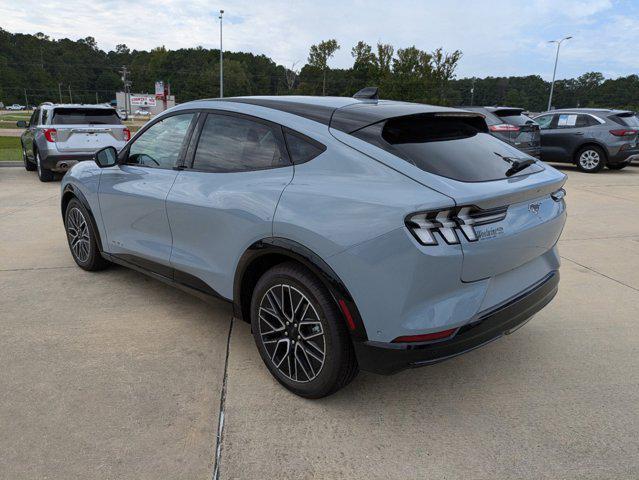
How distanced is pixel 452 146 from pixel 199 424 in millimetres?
1970

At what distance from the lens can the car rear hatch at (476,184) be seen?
2213mm

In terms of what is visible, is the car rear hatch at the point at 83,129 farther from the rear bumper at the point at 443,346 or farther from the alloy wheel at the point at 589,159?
the alloy wheel at the point at 589,159

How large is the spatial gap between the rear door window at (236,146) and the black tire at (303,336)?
653 millimetres

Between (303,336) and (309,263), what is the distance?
448 millimetres

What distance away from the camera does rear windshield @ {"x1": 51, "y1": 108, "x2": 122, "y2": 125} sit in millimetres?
9898

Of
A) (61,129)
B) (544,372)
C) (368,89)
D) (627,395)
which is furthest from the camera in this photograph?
(61,129)

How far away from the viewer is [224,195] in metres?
2.90

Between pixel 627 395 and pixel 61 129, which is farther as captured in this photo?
pixel 61 129

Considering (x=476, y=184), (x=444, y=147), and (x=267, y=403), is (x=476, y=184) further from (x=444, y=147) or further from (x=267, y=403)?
(x=267, y=403)

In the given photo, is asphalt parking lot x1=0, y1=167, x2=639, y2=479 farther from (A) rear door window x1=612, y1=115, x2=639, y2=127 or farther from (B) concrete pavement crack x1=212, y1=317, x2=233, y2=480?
(A) rear door window x1=612, y1=115, x2=639, y2=127

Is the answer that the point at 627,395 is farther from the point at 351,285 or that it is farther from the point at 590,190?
the point at 590,190

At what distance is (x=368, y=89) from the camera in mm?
3605

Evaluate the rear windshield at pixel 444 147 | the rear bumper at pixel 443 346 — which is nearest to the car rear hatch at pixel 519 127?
the rear windshield at pixel 444 147

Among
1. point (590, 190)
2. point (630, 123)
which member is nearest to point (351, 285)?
point (590, 190)
